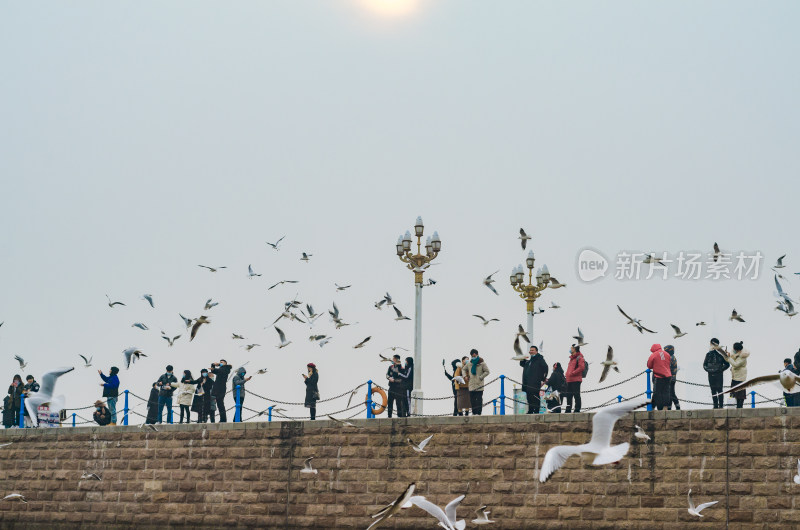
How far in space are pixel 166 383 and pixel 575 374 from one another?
9229mm

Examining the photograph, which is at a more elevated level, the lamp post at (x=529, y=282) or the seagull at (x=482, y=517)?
the lamp post at (x=529, y=282)

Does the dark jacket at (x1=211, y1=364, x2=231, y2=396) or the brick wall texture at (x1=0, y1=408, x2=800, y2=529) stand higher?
the dark jacket at (x1=211, y1=364, x2=231, y2=396)

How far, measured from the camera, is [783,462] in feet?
64.8

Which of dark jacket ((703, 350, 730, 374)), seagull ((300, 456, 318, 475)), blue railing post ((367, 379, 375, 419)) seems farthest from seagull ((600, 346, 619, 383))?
seagull ((300, 456, 318, 475))

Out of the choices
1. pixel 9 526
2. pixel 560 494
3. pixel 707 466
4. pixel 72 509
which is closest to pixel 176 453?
pixel 72 509

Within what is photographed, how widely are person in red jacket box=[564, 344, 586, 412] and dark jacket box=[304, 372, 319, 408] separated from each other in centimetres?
525

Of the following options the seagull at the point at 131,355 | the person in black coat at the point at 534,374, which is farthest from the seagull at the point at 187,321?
the person in black coat at the point at 534,374

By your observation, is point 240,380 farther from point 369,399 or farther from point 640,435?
point 640,435

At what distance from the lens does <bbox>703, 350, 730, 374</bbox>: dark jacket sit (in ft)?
68.4

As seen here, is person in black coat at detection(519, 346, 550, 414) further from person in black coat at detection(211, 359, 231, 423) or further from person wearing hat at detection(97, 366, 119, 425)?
person wearing hat at detection(97, 366, 119, 425)

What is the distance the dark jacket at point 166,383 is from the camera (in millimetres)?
26375

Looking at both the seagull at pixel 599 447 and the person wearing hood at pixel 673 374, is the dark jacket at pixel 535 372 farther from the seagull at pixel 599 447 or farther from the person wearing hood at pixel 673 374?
the seagull at pixel 599 447

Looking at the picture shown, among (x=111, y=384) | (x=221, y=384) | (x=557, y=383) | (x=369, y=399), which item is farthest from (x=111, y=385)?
(x=557, y=383)

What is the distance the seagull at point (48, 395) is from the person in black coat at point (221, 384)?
3.74m
